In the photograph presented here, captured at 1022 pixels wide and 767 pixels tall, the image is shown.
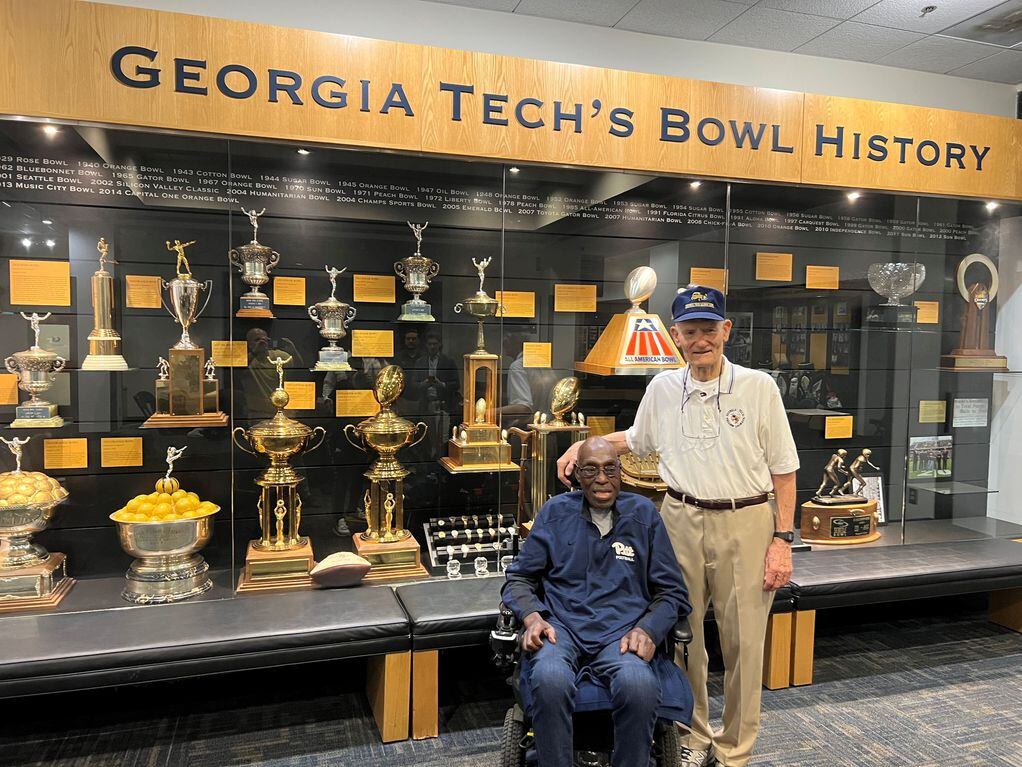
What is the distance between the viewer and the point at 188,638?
2.79 meters

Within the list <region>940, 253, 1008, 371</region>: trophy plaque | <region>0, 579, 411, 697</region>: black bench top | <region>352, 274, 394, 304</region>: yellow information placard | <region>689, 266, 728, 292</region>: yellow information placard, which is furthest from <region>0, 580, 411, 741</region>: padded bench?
<region>940, 253, 1008, 371</region>: trophy plaque

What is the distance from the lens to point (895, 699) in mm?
3348

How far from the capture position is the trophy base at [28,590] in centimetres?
309

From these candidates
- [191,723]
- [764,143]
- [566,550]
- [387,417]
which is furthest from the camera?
[764,143]

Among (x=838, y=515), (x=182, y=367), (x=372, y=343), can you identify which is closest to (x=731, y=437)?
(x=372, y=343)

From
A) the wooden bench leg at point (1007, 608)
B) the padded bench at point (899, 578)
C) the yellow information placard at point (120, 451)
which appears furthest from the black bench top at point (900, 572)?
the yellow information placard at point (120, 451)

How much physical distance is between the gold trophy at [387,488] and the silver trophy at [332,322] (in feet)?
0.75

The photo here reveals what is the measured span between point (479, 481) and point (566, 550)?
4.02ft

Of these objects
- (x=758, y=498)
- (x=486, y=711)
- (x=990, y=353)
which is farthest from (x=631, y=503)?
(x=990, y=353)

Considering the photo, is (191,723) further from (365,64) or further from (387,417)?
(365,64)

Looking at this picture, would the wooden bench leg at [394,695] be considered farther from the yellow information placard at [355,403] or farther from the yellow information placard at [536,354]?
the yellow information placard at [536,354]

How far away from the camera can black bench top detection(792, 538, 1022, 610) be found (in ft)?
11.7

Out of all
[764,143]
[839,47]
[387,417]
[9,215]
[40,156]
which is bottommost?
[387,417]

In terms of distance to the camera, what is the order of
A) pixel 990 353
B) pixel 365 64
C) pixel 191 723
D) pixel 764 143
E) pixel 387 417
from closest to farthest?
pixel 191 723 → pixel 365 64 → pixel 387 417 → pixel 764 143 → pixel 990 353
